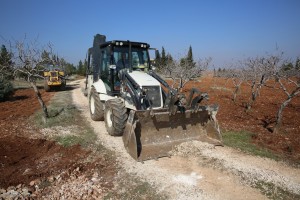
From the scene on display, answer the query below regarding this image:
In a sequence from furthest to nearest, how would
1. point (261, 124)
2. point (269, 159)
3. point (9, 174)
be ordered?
point (261, 124), point (269, 159), point (9, 174)

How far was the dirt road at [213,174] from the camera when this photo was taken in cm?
454

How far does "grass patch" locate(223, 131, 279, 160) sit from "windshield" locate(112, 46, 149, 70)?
3.72 m

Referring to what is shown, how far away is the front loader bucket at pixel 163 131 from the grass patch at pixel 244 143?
741 mm

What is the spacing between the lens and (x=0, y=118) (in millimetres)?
10094

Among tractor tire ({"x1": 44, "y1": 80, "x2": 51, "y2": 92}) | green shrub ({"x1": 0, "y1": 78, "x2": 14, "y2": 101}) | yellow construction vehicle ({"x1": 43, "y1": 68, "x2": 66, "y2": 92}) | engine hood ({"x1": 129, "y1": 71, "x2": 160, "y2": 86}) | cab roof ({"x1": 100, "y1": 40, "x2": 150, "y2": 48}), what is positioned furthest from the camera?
tractor tire ({"x1": 44, "y1": 80, "x2": 51, "y2": 92})

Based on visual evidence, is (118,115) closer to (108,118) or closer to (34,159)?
(108,118)

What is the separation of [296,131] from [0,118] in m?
12.0

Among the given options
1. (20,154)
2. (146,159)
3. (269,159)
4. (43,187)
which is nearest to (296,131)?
(269,159)

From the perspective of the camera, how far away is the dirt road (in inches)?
179

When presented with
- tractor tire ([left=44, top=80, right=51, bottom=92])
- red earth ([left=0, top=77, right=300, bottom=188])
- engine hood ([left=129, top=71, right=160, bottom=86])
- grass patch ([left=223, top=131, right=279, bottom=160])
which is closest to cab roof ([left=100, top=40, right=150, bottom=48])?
engine hood ([left=129, top=71, right=160, bottom=86])

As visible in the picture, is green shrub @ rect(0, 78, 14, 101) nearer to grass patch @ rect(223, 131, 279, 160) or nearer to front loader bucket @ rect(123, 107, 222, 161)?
front loader bucket @ rect(123, 107, 222, 161)

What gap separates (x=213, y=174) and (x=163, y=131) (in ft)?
5.93

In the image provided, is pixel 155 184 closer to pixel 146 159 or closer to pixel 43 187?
pixel 146 159

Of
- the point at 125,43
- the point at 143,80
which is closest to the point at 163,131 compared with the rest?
the point at 143,80
